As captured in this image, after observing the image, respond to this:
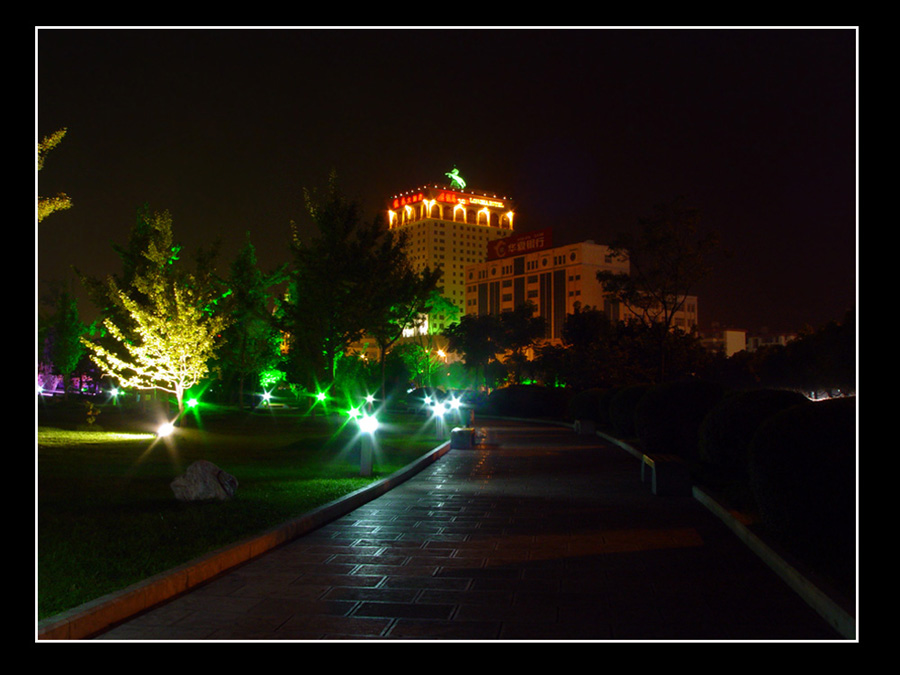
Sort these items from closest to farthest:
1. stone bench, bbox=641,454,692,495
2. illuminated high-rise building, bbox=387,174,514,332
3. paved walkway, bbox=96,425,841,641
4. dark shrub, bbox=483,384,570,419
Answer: paved walkway, bbox=96,425,841,641 → stone bench, bbox=641,454,692,495 → dark shrub, bbox=483,384,570,419 → illuminated high-rise building, bbox=387,174,514,332

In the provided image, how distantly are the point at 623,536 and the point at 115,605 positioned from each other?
551 centimetres

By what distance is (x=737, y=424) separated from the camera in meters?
13.2

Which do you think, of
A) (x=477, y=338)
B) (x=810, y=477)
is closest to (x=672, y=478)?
(x=810, y=477)

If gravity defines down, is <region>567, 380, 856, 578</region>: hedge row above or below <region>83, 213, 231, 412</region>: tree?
below

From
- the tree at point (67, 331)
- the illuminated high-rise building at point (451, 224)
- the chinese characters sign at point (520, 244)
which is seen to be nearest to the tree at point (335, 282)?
the tree at point (67, 331)

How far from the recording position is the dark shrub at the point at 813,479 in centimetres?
652

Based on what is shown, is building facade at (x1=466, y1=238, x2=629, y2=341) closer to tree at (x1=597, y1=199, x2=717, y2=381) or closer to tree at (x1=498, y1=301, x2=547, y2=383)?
tree at (x1=498, y1=301, x2=547, y2=383)

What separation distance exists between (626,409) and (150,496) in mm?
16746

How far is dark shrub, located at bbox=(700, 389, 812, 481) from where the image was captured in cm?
1289

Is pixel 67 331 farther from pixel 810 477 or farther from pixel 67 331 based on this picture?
pixel 810 477

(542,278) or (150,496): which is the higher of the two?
(542,278)

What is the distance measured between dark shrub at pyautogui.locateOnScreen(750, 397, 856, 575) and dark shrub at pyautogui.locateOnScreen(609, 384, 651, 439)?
17036 mm

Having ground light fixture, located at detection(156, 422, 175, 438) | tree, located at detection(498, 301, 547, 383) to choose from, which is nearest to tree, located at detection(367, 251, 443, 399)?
ground light fixture, located at detection(156, 422, 175, 438)
